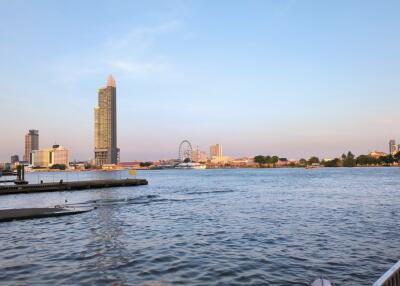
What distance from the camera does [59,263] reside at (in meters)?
20.0

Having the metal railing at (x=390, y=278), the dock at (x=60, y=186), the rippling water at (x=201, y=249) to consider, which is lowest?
the dock at (x=60, y=186)

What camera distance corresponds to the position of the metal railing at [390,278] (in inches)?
256

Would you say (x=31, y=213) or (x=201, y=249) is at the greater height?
(x=31, y=213)

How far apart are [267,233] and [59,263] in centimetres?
1518

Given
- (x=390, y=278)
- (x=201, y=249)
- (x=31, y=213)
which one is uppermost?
(x=390, y=278)

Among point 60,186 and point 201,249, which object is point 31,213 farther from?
point 60,186

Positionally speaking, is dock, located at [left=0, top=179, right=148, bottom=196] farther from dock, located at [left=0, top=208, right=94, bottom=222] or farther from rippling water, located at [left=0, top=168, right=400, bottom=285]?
rippling water, located at [left=0, top=168, right=400, bottom=285]

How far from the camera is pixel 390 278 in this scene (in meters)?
6.77

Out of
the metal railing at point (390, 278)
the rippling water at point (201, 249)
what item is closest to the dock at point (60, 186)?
the rippling water at point (201, 249)

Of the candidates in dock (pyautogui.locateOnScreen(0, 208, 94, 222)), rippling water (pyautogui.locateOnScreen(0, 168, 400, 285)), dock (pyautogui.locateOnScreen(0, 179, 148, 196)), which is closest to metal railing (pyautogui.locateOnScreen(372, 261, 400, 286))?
rippling water (pyautogui.locateOnScreen(0, 168, 400, 285))

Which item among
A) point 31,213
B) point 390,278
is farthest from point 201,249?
point 31,213

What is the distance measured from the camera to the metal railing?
6512mm

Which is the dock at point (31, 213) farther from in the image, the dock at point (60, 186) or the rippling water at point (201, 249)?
the dock at point (60, 186)

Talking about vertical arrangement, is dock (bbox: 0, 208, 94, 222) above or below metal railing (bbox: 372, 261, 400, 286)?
below
